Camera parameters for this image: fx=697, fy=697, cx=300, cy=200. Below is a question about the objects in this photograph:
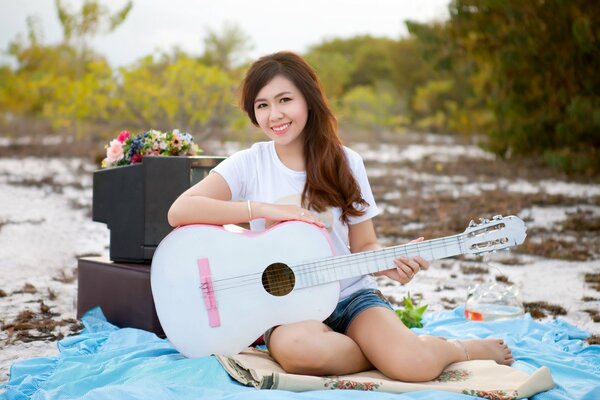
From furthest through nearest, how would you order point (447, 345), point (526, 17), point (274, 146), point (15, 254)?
point (526, 17) → point (15, 254) → point (274, 146) → point (447, 345)

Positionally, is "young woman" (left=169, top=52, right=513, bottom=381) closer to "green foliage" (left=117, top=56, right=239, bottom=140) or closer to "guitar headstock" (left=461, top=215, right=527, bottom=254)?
"guitar headstock" (left=461, top=215, right=527, bottom=254)

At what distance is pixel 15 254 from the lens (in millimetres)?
6137

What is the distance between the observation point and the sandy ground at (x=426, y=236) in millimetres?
4371

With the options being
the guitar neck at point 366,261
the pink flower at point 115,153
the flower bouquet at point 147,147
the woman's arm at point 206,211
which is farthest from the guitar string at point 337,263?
the pink flower at point 115,153

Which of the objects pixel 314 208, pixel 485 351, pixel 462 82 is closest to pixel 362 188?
pixel 314 208

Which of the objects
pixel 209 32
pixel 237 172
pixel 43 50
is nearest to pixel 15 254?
pixel 237 172

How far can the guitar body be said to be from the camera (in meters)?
2.85

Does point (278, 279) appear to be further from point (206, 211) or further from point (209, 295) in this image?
point (206, 211)

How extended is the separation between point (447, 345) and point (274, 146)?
3.90ft

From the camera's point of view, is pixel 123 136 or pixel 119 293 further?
pixel 123 136

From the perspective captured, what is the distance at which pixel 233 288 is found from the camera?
2848 mm

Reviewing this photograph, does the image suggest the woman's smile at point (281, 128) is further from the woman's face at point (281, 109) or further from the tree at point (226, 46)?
the tree at point (226, 46)

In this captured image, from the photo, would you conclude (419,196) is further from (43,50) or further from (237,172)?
(43,50)

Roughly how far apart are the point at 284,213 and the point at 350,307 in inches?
19.7
